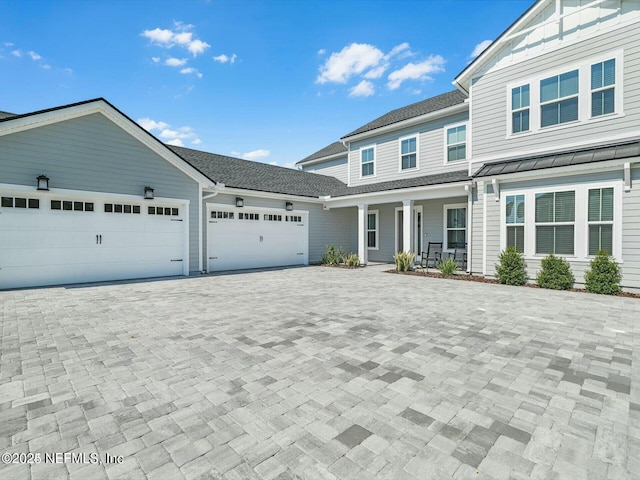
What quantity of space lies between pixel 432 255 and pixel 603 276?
19.3 feet

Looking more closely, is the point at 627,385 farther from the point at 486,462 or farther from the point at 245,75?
the point at 245,75

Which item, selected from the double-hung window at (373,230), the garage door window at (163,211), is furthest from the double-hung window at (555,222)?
the garage door window at (163,211)

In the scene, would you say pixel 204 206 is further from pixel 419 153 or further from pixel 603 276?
pixel 603 276

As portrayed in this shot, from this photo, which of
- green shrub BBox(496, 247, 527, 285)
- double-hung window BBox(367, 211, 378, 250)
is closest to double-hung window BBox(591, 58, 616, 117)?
green shrub BBox(496, 247, 527, 285)

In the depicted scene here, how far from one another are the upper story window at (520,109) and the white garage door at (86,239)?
1037 cm

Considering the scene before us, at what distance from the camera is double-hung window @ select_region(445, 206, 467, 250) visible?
11.9m

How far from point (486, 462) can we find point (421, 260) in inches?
431

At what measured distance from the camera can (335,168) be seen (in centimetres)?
1797

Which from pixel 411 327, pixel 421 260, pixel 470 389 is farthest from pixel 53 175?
pixel 421 260

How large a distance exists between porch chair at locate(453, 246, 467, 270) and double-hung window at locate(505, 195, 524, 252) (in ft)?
9.17

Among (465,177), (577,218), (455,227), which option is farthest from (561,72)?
(455,227)

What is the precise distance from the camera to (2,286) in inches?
291

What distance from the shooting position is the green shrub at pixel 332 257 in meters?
13.7

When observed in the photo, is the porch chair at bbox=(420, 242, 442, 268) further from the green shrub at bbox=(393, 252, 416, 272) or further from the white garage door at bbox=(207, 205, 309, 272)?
the white garage door at bbox=(207, 205, 309, 272)
